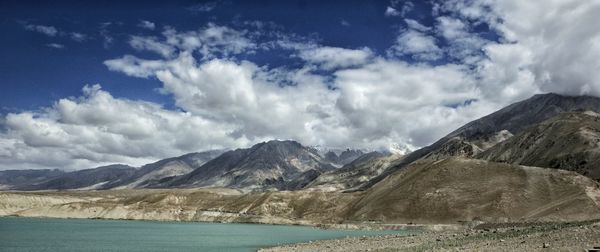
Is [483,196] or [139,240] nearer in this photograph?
[139,240]

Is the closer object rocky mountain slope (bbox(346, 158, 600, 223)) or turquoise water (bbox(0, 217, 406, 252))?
turquoise water (bbox(0, 217, 406, 252))

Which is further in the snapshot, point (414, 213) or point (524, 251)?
point (414, 213)

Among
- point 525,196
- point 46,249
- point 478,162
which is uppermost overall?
point 478,162

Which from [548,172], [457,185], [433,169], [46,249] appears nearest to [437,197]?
[457,185]

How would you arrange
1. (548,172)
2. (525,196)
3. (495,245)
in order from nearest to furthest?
(495,245)
(525,196)
(548,172)

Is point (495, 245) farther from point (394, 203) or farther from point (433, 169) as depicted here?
point (433, 169)

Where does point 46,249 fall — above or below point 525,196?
below

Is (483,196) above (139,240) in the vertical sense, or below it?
above

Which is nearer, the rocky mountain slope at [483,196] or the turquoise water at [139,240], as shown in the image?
the turquoise water at [139,240]

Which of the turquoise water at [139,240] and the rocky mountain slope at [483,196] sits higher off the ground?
the rocky mountain slope at [483,196]

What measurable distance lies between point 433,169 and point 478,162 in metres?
16.0

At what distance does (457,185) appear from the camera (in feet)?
599

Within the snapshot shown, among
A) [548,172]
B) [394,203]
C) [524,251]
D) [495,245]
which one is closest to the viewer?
[524,251]

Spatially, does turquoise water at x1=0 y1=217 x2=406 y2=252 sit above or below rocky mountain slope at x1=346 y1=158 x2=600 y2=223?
below
